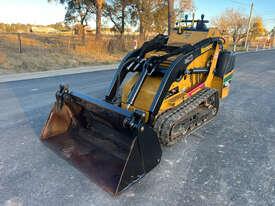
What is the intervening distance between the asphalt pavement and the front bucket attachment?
13 cm

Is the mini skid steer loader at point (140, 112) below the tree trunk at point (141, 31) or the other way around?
below

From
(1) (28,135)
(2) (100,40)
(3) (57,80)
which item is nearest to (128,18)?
(2) (100,40)

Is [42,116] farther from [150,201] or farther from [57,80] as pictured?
[57,80]

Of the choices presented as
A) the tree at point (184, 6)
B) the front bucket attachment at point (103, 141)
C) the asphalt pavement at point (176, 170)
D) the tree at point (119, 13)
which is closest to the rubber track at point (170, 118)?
the asphalt pavement at point (176, 170)

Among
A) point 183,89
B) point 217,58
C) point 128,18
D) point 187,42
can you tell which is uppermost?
point 128,18

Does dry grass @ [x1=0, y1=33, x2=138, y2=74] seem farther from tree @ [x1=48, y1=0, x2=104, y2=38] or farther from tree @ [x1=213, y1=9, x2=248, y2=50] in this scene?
tree @ [x1=213, y1=9, x2=248, y2=50]

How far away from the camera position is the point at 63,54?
44.5 feet

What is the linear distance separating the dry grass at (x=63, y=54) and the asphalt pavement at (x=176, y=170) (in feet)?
21.8

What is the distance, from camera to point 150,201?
2191 mm

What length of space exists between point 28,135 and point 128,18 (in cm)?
1869

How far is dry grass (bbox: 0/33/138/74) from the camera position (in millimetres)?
10391

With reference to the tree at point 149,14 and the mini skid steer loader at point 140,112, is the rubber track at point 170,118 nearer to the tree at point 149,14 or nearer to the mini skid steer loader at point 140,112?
the mini skid steer loader at point 140,112

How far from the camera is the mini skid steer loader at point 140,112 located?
2.42 meters

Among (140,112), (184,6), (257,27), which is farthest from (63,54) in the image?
(257,27)
